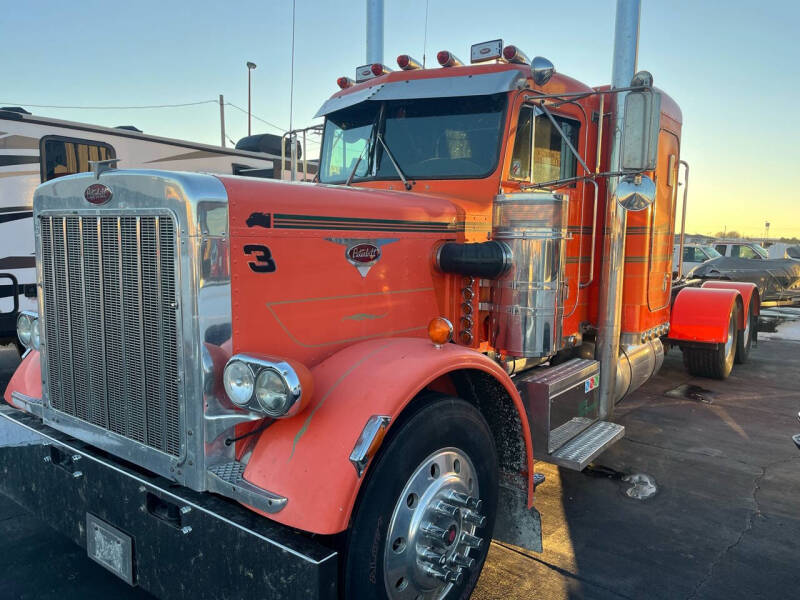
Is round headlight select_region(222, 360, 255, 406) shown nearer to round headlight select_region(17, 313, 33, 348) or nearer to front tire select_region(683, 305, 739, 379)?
round headlight select_region(17, 313, 33, 348)

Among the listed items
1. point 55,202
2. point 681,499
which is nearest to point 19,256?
point 55,202

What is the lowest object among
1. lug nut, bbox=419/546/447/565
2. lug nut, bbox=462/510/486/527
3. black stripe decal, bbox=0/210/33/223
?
lug nut, bbox=419/546/447/565

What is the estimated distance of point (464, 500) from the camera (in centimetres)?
272

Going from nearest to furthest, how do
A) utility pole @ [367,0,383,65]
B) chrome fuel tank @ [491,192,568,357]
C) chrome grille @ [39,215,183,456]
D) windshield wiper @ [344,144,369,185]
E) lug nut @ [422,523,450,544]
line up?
chrome grille @ [39,215,183,456]
lug nut @ [422,523,450,544]
chrome fuel tank @ [491,192,568,357]
windshield wiper @ [344,144,369,185]
utility pole @ [367,0,383,65]

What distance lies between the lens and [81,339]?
2.81 m

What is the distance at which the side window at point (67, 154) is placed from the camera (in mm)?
7719

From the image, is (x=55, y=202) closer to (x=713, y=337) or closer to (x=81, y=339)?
(x=81, y=339)

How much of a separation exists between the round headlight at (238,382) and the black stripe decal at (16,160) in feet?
22.2

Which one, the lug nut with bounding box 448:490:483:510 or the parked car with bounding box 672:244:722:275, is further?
the parked car with bounding box 672:244:722:275

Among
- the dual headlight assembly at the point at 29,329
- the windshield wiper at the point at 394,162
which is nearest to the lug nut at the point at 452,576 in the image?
the windshield wiper at the point at 394,162

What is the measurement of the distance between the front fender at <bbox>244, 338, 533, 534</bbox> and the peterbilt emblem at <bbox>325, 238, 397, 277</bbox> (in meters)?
0.44

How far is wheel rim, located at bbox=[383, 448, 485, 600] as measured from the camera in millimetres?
2473

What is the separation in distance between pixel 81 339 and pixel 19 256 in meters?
5.69

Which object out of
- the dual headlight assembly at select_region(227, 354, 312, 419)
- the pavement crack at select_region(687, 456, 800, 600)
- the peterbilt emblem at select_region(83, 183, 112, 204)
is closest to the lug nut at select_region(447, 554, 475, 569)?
the dual headlight assembly at select_region(227, 354, 312, 419)
